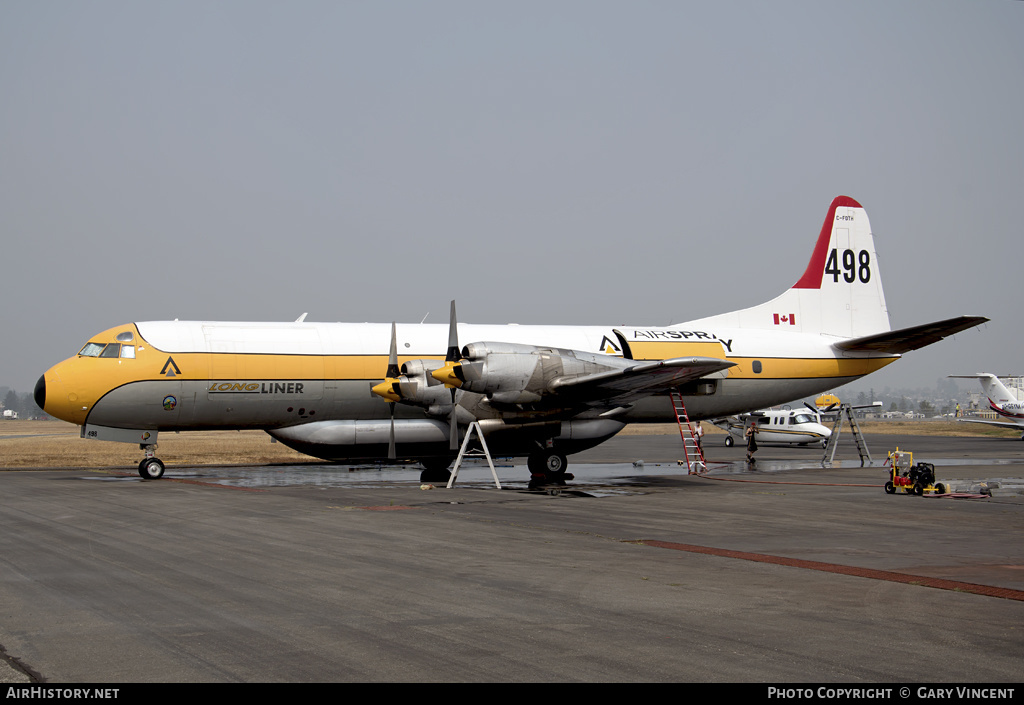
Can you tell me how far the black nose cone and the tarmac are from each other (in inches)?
179

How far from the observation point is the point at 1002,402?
5828 cm

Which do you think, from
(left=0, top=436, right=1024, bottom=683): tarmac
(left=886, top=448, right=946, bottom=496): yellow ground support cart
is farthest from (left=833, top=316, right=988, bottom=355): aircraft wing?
(left=0, top=436, right=1024, bottom=683): tarmac

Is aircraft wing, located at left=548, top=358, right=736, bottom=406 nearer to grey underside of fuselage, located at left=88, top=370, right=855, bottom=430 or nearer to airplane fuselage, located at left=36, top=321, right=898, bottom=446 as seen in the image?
grey underside of fuselage, located at left=88, top=370, right=855, bottom=430

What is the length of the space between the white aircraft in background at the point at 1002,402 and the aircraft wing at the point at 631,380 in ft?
142

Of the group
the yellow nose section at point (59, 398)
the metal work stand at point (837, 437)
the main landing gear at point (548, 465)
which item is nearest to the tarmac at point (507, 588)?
the yellow nose section at point (59, 398)

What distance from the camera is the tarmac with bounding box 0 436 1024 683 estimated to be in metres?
6.07

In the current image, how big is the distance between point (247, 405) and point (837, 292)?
20866 millimetres

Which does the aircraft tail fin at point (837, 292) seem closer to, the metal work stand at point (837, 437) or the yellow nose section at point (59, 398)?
the metal work stand at point (837, 437)

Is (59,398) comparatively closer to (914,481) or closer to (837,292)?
(914,481)

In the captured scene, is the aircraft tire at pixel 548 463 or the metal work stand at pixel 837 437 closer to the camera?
the aircraft tire at pixel 548 463

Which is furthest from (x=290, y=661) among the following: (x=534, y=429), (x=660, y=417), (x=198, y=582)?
(x=660, y=417)

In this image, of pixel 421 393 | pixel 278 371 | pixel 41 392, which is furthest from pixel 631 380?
pixel 41 392

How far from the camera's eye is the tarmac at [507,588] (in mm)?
6074

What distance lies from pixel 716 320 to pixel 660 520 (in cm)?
1610
